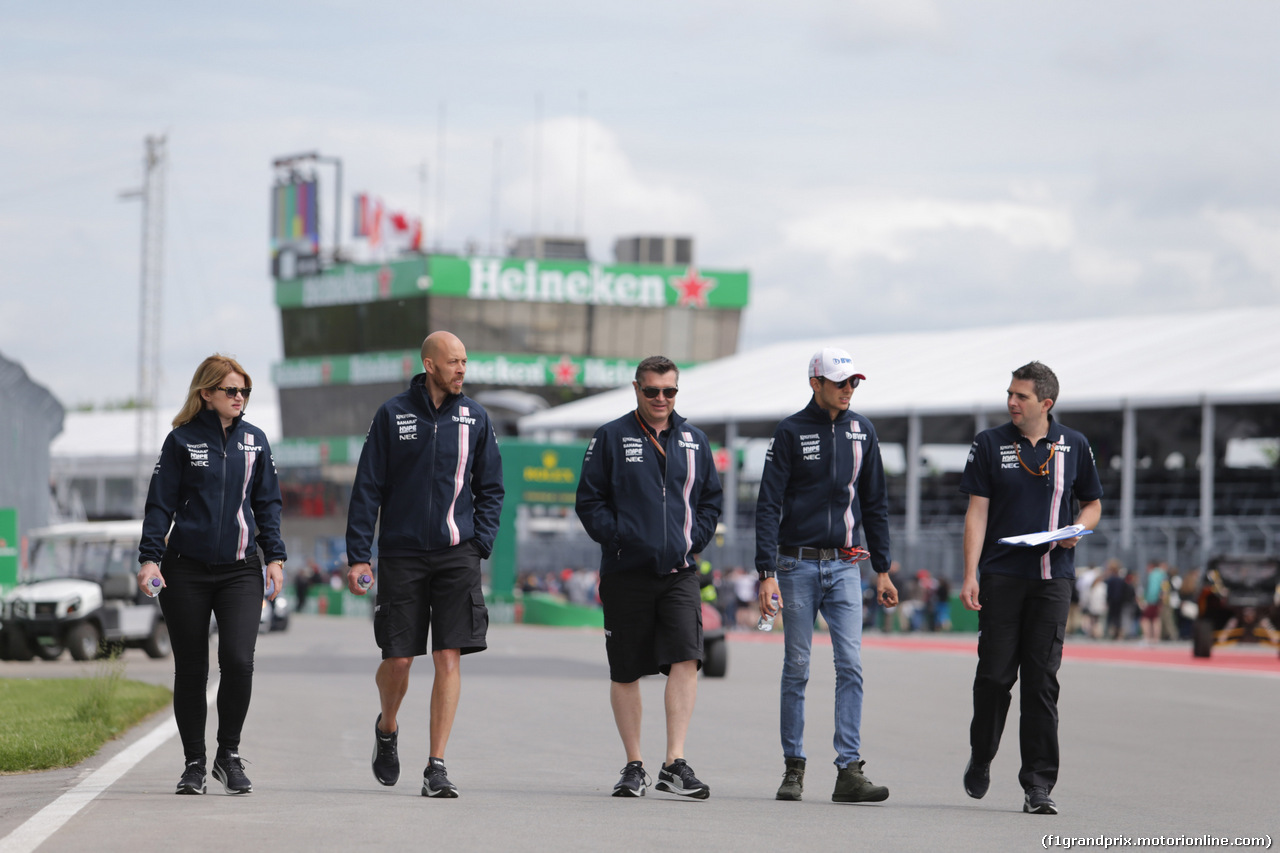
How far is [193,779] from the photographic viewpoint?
8297mm

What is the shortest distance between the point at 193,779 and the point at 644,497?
A: 2.28 meters

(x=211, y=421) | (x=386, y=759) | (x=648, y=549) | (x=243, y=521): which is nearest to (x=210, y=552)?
(x=243, y=521)

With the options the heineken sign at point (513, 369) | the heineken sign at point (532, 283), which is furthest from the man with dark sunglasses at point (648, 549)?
the heineken sign at point (532, 283)

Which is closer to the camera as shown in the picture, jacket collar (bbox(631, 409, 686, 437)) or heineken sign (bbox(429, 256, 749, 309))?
jacket collar (bbox(631, 409, 686, 437))

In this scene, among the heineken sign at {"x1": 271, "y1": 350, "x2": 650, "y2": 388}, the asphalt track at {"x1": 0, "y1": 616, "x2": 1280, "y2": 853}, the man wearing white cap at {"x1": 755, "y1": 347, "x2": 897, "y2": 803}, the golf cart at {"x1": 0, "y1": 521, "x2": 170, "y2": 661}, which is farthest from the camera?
the heineken sign at {"x1": 271, "y1": 350, "x2": 650, "y2": 388}

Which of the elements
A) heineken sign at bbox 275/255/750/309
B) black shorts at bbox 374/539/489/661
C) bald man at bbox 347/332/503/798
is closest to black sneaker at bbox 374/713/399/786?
bald man at bbox 347/332/503/798

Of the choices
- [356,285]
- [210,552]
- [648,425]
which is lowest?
[210,552]

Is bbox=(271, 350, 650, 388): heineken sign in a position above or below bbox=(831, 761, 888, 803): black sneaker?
above

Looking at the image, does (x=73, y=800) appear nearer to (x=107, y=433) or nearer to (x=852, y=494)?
(x=852, y=494)

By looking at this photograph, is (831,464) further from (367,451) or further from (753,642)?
(753,642)

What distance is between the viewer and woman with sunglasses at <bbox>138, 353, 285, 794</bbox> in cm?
828

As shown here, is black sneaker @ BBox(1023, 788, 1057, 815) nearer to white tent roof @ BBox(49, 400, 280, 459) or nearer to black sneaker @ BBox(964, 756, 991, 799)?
black sneaker @ BBox(964, 756, 991, 799)

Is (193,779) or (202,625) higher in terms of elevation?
(202,625)

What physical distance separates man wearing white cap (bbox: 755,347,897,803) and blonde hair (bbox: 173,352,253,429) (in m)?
2.43
